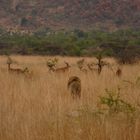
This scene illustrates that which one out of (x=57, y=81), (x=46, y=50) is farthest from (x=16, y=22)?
(x=57, y=81)

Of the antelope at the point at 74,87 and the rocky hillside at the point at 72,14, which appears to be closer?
the antelope at the point at 74,87

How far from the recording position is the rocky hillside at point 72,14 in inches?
3034

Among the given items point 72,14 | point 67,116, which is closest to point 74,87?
point 67,116

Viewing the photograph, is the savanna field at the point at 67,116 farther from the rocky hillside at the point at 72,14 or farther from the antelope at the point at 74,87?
the rocky hillside at the point at 72,14

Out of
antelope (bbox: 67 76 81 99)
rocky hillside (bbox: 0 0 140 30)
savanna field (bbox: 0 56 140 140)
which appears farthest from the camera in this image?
rocky hillside (bbox: 0 0 140 30)

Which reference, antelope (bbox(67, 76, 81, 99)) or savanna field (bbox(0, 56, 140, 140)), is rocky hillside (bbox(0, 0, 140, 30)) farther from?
savanna field (bbox(0, 56, 140, 140))

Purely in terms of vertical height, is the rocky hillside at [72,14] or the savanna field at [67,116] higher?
the rocky hillside at [72,14]

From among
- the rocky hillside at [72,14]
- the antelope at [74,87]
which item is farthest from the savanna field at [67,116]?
the rocky hillside at [72,14]

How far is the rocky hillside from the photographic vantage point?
77.1 m

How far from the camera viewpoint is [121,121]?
5.13 metres

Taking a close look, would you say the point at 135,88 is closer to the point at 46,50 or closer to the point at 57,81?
the point at 57,81

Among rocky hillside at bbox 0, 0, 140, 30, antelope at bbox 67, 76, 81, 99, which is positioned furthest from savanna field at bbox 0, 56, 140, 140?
rocky hillside at bbox 0, 0, 140, 30

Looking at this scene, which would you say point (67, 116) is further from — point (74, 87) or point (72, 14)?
point (72, 14)

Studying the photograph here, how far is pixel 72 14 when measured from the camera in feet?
265
